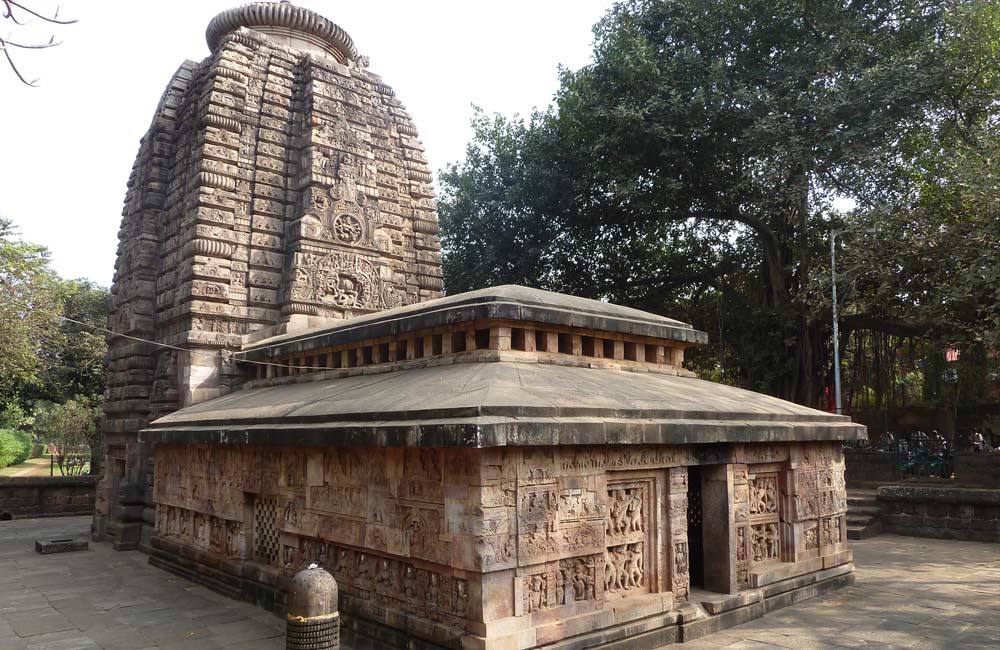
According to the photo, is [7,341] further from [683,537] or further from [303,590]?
[683,537]

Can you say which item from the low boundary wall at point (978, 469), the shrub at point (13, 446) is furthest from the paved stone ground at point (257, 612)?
the shrub at point (13, 446)

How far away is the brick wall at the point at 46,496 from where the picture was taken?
50.9 ft

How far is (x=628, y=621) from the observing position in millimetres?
5836

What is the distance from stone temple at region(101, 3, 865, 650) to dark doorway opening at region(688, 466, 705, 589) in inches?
1.1

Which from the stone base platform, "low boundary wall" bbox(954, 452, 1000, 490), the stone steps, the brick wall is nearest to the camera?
the stone base platform

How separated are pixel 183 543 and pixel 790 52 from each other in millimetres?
15933

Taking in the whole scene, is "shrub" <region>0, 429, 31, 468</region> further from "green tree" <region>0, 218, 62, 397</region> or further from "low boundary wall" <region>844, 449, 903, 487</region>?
"low boundary wall" <region>844, 449, 903, 487</region>

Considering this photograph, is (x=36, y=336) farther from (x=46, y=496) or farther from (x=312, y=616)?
(x=312, y=616)

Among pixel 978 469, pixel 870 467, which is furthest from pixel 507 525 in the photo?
pixel 870 467

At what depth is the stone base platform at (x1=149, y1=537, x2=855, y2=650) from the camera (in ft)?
18.4

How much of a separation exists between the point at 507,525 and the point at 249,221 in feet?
26.5

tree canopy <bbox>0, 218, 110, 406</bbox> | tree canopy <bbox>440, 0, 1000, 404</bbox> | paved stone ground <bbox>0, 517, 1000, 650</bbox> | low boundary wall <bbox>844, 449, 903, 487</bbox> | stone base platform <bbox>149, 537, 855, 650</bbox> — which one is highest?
tree canopy <bbox>440, 0, 1000, 404</bbox>

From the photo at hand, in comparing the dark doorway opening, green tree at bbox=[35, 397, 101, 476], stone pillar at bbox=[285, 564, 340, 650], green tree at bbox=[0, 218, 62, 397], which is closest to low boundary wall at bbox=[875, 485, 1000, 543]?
the dark doorway opening

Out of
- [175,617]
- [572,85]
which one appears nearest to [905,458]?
[572,85]
